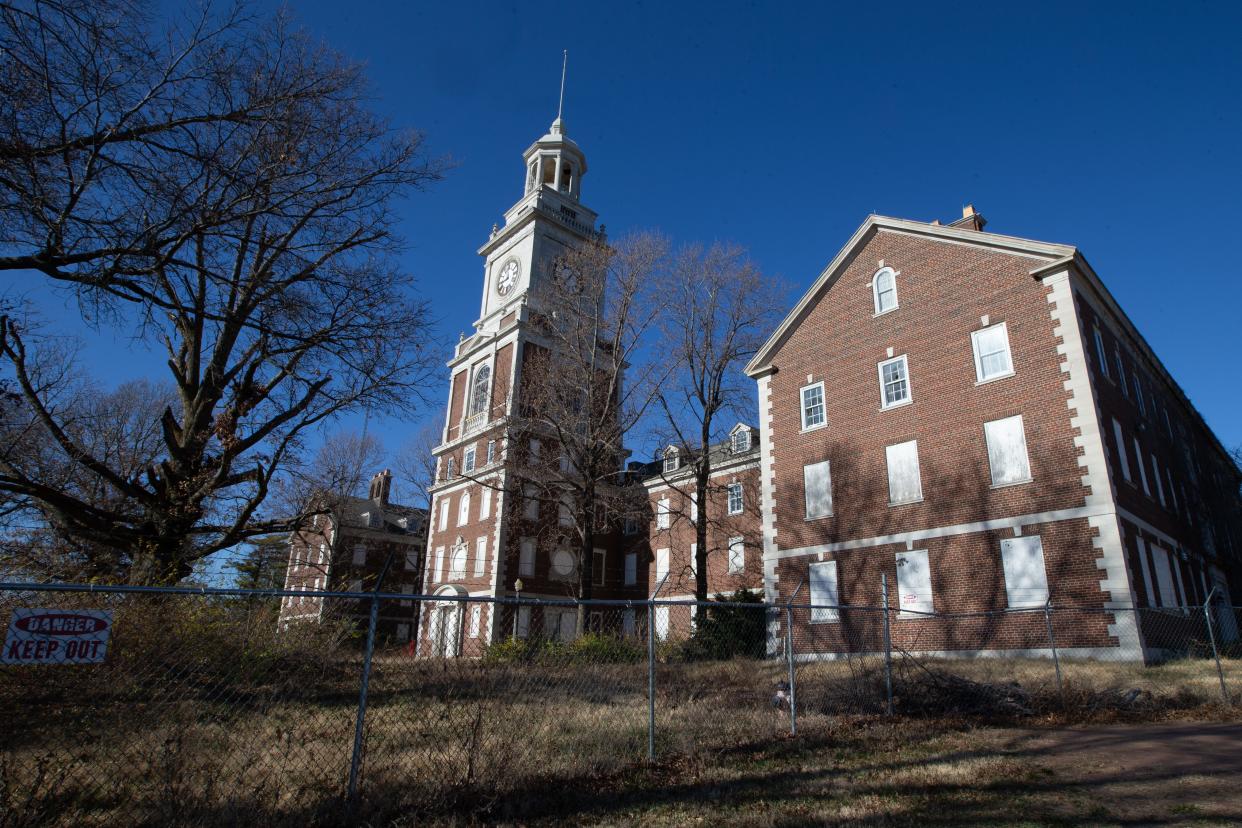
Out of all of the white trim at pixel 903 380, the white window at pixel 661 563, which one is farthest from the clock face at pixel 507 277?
the white trim at pixel 903 380

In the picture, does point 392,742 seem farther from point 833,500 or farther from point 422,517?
point 422,517

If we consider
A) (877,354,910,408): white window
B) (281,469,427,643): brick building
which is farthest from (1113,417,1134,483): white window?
(281,469,427,643): brick building

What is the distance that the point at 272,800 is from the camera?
6043mm

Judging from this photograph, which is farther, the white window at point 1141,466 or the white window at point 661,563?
the white window at point 661,563

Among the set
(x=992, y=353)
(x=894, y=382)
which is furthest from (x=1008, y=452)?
(x=894, y=382)

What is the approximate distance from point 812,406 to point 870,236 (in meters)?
6.29

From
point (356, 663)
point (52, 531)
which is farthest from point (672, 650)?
point (52, 531)

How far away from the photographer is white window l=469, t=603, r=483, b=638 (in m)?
A: 34.6

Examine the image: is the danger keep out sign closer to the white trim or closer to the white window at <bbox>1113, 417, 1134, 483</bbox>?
the white trim

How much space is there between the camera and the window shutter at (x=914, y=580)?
20.0 m

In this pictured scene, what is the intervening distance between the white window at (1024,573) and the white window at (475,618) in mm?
23788

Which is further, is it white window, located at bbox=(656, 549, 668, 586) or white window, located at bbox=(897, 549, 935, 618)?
white window, located at bbox=(656, 549, 668, 586)

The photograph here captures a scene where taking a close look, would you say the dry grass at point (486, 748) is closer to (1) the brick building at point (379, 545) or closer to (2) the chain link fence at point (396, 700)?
(2) the chain link fence at point (396, 700)

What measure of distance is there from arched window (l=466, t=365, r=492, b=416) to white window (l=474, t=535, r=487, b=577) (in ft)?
27.4
